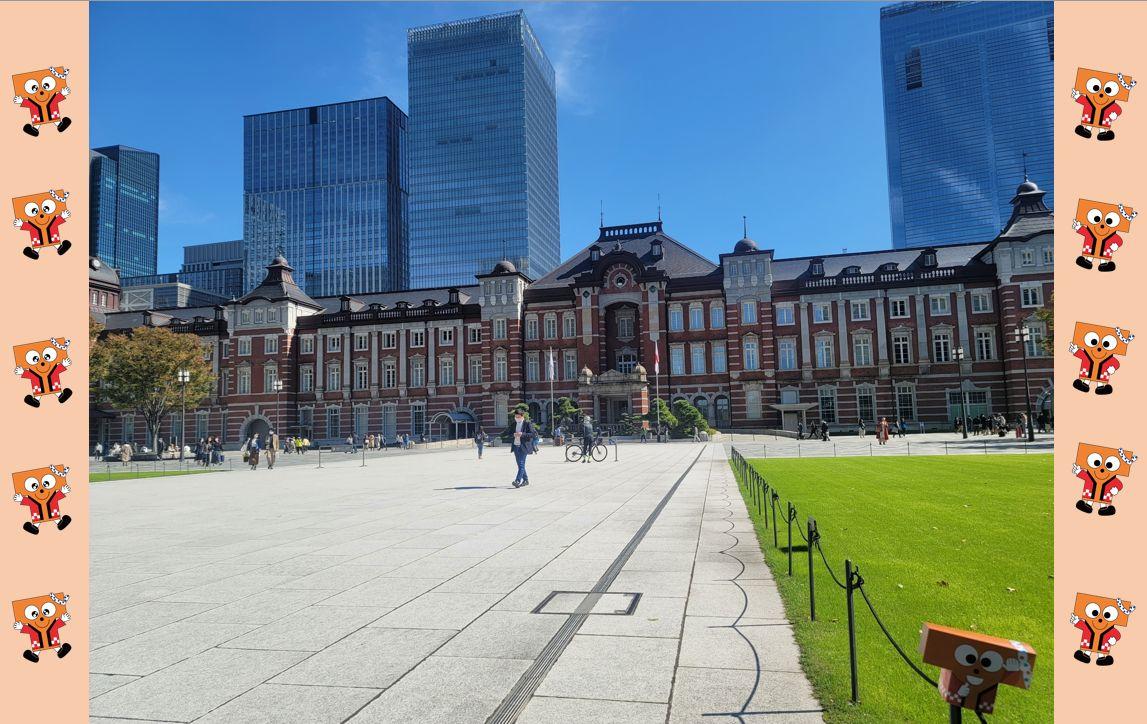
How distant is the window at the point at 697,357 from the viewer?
56.2 metres

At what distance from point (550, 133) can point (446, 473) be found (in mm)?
148866

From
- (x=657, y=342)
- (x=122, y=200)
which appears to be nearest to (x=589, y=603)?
(x=122, y=200)

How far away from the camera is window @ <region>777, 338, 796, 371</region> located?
55300 millimetres

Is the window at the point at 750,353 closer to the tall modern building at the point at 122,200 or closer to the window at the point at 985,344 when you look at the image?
the window at the point at 985,344

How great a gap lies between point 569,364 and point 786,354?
749 inches

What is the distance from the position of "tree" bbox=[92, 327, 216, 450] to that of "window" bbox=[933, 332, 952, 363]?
63.1 meters

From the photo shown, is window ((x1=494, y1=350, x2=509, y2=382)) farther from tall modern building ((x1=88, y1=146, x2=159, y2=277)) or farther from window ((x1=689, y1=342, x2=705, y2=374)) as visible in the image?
tall modern building ((x1=88, y1=146, x2=159, y2=277))

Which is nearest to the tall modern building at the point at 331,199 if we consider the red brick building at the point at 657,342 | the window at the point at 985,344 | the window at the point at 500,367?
the red brick building at the point at 657,342

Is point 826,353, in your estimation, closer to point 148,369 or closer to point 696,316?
point 696,316

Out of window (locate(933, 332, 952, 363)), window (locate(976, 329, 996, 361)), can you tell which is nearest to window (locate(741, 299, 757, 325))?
window (locate(933, 332, 952, 363))

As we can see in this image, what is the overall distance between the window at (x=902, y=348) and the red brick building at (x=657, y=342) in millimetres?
112

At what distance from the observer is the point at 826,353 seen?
5484 cm

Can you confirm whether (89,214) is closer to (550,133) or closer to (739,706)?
(739,706)

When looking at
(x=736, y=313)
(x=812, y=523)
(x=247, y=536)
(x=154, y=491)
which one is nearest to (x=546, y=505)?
(x=247, y=536)
